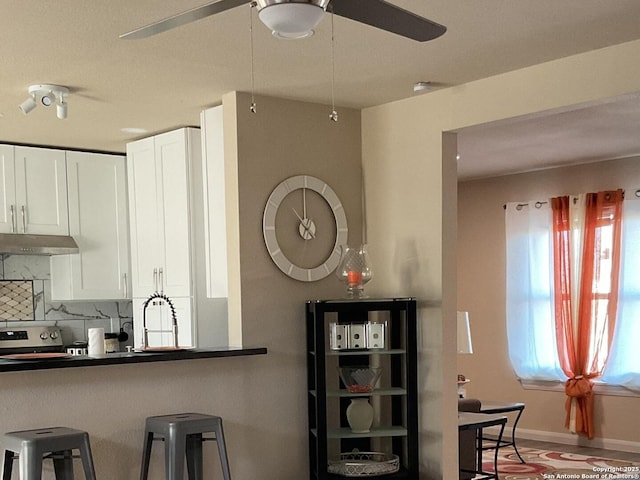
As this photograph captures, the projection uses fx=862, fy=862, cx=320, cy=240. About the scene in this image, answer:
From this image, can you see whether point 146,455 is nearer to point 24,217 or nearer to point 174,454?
point 174,454

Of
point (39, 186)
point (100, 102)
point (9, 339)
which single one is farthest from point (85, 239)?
point (100, 102)

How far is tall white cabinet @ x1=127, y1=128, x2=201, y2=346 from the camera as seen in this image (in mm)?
5449

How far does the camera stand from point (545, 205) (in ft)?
26.7

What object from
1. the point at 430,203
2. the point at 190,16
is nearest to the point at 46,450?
the point at 190,16

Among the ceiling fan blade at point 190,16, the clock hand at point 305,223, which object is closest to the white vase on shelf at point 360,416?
the clock hand at point 305,223

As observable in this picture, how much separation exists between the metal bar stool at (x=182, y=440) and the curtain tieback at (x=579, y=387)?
4.42 meters

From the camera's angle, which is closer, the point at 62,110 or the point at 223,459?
the point at 223,459

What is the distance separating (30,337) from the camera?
6281 mm

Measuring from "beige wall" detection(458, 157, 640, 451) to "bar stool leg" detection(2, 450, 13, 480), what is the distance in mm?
5539

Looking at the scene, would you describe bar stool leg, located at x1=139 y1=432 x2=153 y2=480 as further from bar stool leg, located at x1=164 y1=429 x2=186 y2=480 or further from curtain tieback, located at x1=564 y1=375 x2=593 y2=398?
curtain tieback, located at x1=564 y1=375 x2=593 y2=398

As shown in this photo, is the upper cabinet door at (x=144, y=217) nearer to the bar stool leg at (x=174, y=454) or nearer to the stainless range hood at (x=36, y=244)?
the stainless range hood at (x=36, y=244)

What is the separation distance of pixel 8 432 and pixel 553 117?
392cm

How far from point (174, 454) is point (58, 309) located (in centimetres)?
284

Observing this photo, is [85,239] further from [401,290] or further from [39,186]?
[401,290]
